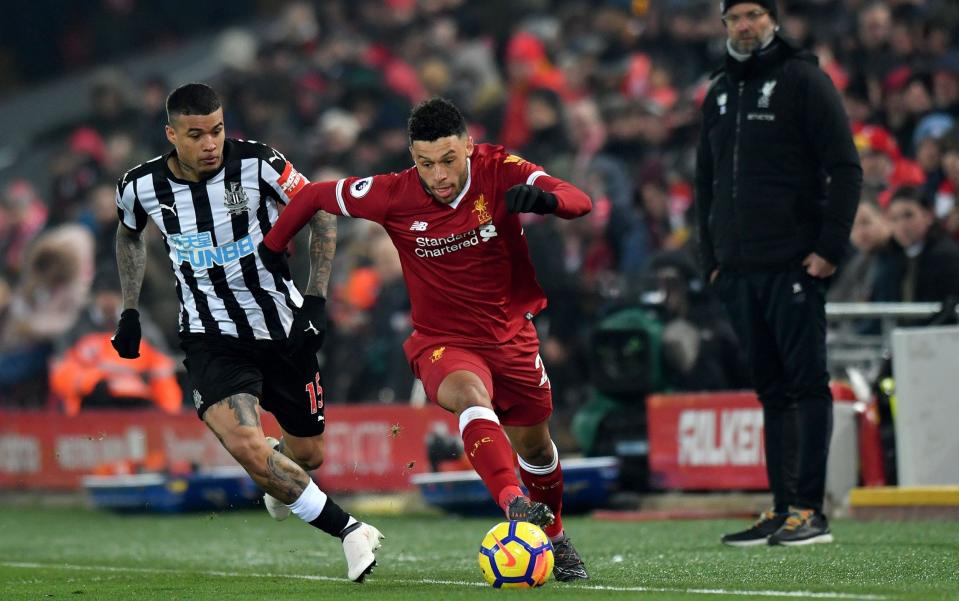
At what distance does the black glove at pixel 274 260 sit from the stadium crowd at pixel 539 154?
408 cm

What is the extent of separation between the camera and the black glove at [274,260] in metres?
8.07

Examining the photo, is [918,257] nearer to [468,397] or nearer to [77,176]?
[468,397]

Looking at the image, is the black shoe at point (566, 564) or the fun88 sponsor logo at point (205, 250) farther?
the fun88 sponsor logo at point (205, 250)

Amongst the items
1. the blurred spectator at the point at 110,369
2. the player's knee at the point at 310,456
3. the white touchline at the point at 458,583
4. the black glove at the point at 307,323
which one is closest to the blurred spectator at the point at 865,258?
the player's knee at the point at 310,456

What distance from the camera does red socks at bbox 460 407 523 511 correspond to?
692 cm

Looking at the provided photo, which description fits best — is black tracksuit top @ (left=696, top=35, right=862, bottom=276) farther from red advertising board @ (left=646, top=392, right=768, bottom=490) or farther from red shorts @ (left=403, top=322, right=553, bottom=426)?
red advertising board @ (left=646, top=392, right=768, bottom=490)

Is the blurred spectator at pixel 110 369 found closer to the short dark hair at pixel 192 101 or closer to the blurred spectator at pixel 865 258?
the blurred spectator at pixel 865 258

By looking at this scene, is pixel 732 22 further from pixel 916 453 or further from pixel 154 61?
pixel 154 61

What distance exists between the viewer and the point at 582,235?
14.1 m

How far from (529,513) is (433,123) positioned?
1.69 m

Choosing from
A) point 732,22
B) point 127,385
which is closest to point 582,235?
point 127,385

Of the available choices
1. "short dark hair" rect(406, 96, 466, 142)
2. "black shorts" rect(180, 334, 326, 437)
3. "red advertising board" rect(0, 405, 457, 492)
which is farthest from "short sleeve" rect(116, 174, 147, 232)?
"red advertising board" rect(0, 405, 457, 492)

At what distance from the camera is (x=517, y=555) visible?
674 cm

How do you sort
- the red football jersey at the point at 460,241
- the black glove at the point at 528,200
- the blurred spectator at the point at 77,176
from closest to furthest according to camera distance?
the black glove at the point at 528,200, the red football jersey at the point at 460,241, the blurred spectator at the point at 77,176
